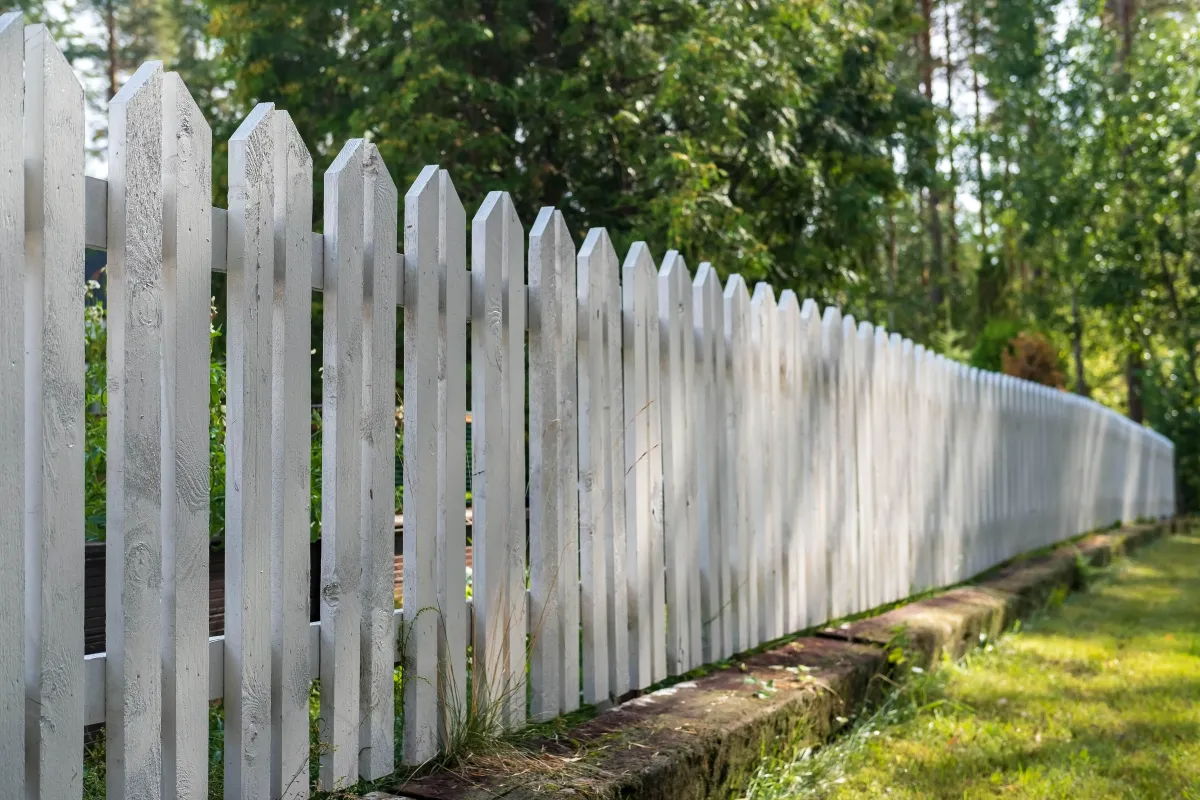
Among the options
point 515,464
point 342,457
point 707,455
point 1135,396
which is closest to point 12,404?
point 342,457

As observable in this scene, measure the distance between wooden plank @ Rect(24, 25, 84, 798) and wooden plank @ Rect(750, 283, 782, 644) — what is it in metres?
2.79

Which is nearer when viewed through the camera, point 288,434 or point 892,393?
point 288,434

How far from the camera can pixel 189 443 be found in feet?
6.61

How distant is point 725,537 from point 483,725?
58.1 inches

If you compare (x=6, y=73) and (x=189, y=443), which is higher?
(x=6, y=73)

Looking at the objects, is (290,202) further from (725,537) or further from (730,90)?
(730,90)

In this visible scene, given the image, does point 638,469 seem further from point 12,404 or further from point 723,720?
point 12,404

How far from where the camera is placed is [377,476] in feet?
8.12

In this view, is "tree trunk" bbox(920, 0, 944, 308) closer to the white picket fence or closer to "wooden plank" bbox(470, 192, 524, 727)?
the white picket fence

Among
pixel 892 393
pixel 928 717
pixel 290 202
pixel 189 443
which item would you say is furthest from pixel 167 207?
pixel 892 393

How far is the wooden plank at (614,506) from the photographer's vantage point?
3340 millimetres

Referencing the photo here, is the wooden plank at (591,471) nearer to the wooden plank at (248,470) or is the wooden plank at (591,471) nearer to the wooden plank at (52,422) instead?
the wooden plank at (248,470)

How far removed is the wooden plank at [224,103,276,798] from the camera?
212 centimetres

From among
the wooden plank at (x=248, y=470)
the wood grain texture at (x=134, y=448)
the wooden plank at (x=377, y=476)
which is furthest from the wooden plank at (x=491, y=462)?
the wood grain texture at (x=134, y=448)
